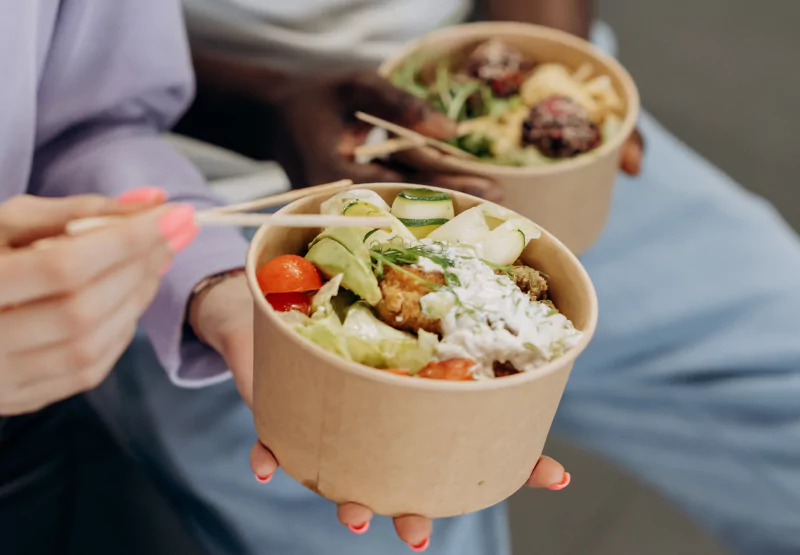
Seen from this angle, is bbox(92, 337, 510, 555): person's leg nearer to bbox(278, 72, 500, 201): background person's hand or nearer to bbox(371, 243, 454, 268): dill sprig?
bbox(278, 72, 500, 201): background person's hand

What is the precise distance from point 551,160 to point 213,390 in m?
0.52

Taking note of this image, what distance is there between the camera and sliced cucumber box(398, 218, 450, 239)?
0.63m

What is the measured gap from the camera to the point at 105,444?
100 centimetres

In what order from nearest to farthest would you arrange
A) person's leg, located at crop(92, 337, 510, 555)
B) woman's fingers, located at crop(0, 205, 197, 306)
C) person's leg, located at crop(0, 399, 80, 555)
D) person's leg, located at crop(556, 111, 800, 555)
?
woman's fingers, located at crop(0, 205, 197, 306) < person's leg, located at crop(0, 399, 80, 555) < person's leg, located at crop(92, 337, 510, 555) < person's leg, located at crop(556, 111, 800, 555)

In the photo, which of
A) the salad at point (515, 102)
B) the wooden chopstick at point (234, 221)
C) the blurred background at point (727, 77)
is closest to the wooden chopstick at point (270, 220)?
the wooden chopstick at point (234, 221)

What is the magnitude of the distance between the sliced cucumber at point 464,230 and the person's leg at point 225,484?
48 cm

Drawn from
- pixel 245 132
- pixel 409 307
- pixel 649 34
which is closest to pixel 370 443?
pixel 409 307

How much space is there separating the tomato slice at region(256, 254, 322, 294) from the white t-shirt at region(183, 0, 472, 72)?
708 mm

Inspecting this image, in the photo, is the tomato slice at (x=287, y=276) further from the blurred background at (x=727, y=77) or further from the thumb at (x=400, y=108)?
the blurred background at (x=727, y=77)

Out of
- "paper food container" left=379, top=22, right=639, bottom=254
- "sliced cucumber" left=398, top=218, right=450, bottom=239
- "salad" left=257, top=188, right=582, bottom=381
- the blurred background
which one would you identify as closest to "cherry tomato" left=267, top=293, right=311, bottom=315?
"salad" left=257, top=188, right=582, bottom=381

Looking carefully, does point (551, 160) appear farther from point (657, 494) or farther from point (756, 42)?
point (756, 42)

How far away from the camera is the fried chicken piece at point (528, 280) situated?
0.61m

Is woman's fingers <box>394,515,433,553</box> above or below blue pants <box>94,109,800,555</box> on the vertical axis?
above

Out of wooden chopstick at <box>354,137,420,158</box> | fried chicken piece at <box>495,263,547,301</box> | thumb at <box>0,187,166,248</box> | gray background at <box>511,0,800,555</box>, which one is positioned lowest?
gray background at <box>511,0,800,555</box>
